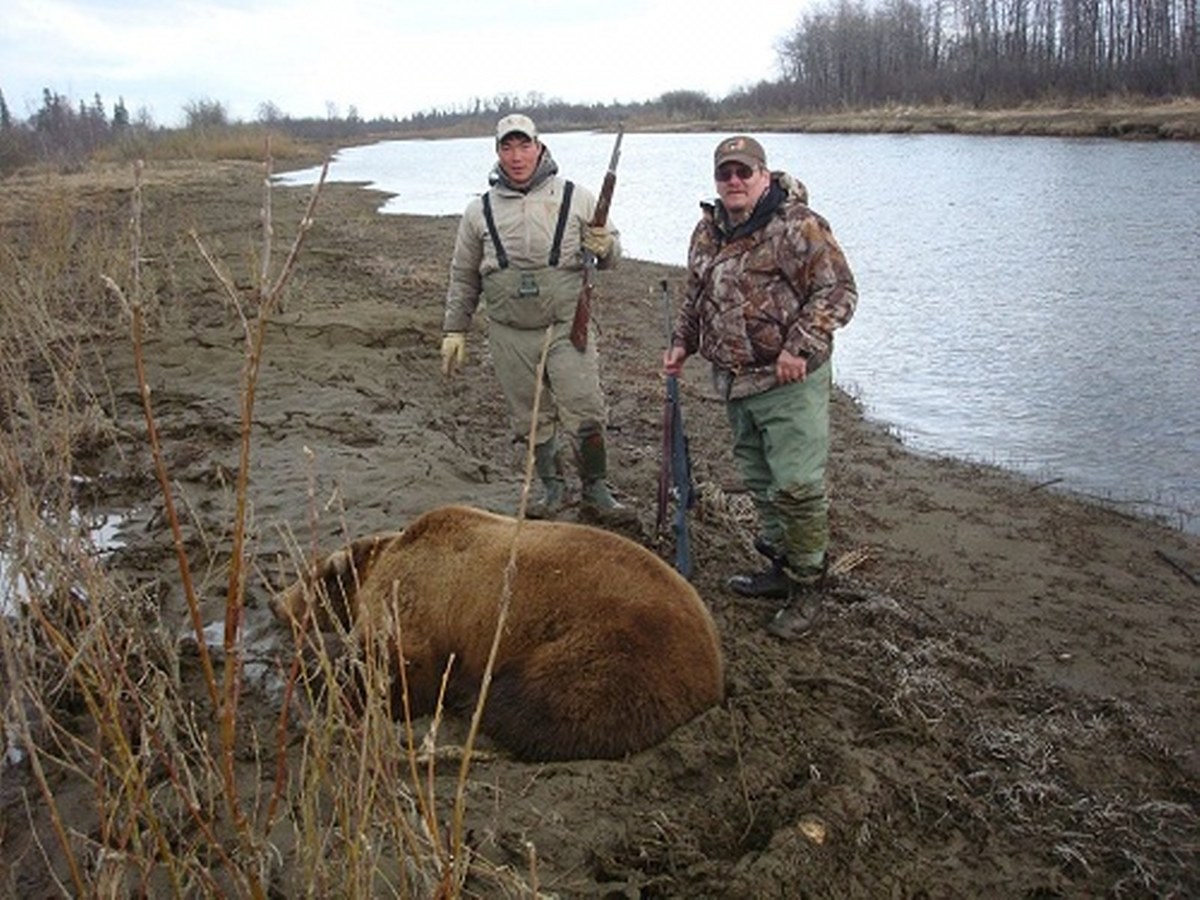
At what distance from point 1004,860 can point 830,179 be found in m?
28.3

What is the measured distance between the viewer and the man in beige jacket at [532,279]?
5336mm

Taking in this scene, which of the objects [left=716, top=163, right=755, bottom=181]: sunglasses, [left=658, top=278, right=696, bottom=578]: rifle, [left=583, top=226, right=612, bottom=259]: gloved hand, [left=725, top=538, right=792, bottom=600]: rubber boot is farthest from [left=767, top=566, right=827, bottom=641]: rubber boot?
[left=583, top=226, right=612, bottom=259]: gloved hand

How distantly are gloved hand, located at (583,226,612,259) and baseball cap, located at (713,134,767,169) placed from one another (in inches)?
44.9

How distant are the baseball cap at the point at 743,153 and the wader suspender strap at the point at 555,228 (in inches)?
48.5

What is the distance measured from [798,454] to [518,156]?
221cm

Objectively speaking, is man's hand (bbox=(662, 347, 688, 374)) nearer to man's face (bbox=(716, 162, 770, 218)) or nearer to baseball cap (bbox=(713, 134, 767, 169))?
man's face (bbox=(716, 162, 770, 218))

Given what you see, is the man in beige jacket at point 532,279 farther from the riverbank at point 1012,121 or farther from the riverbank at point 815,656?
the riverbank at point 1012,121

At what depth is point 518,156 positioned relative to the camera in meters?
5.21

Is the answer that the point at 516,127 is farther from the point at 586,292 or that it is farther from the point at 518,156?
the point at 586,292

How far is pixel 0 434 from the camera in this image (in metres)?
3.28

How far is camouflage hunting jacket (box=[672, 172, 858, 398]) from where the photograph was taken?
423 centimetres

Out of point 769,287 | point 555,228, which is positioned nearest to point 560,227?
point 555,228

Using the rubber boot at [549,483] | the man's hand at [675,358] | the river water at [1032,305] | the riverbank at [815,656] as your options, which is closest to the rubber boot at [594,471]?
the rubber boot at [549,483]

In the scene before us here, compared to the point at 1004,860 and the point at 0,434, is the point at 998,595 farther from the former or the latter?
the point at 0,434
